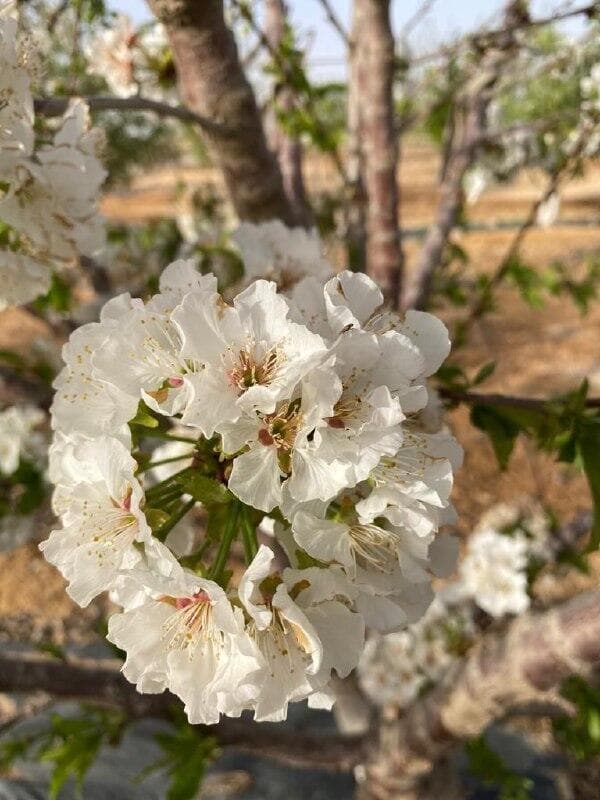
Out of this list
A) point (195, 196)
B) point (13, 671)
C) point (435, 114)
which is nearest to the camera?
point (13, 671)

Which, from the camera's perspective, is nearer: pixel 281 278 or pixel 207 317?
pixel 207 317

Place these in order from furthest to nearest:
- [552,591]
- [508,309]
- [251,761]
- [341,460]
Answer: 1. [508,309]
2. [552,591]
3. [251,761]
4. [341,460]

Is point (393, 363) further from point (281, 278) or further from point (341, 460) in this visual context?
point (281, 278)

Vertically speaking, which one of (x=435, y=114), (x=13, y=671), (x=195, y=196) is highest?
(x=435, y=114)

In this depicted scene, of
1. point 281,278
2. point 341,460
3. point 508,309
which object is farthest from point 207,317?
point 508,309

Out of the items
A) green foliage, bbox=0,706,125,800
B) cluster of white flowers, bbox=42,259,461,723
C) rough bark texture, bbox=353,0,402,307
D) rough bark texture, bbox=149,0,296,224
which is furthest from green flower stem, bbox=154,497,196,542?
rough bark texture, bbox=353,0,402,307

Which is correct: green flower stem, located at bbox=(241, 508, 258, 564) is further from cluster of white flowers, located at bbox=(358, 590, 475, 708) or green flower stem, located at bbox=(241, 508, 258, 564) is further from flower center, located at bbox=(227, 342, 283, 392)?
cluster of white flowers, located at bbox=(358, 590, 475, 708)

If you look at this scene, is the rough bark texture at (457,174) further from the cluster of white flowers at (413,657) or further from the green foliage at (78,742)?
the green foliage at (78,742)
